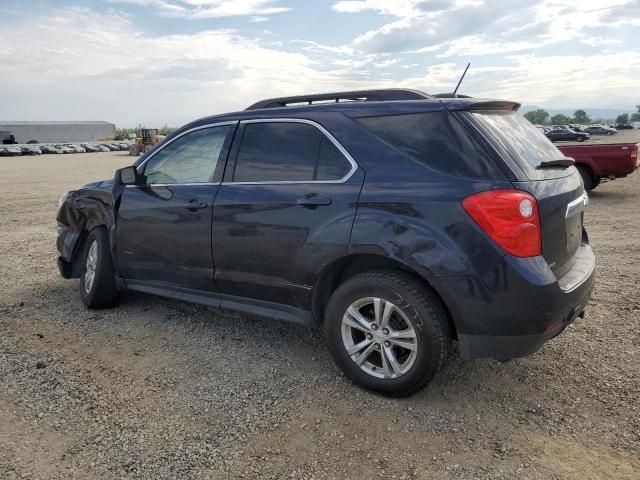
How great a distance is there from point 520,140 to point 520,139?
0.01 meters

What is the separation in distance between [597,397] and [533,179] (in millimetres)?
1387

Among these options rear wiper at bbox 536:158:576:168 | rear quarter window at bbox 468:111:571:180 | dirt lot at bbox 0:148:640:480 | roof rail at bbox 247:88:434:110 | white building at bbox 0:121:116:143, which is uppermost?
white building at bbox 0:121:116:143

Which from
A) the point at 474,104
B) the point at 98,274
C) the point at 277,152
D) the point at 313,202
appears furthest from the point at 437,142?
the point at 98,274

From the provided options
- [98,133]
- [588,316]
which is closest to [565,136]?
[588,316]

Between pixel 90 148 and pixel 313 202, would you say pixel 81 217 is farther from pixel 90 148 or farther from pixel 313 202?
pixel 90 148

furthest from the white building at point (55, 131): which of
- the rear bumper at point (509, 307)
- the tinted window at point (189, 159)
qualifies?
the rear bumper at point (509, 307)

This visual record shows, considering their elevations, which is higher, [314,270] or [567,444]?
[314,270]

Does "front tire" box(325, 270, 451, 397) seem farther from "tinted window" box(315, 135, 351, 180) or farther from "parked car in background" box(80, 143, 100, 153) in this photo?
"parked car in background" box(80, 143, 100, 153)

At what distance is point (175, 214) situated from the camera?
4086 mm

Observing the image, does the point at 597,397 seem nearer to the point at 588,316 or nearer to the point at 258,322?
the point at 588,316

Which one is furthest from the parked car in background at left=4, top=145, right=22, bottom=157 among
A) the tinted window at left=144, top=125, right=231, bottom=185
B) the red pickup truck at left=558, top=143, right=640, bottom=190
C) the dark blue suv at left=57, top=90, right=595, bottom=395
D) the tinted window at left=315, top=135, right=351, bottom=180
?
the tinted window at left=315, top=135, right=351, bottom=180

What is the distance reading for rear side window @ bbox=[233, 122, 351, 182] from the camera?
339 cm

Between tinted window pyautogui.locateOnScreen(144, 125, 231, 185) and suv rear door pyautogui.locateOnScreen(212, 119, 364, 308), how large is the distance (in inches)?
8.3

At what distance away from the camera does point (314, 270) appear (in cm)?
337
